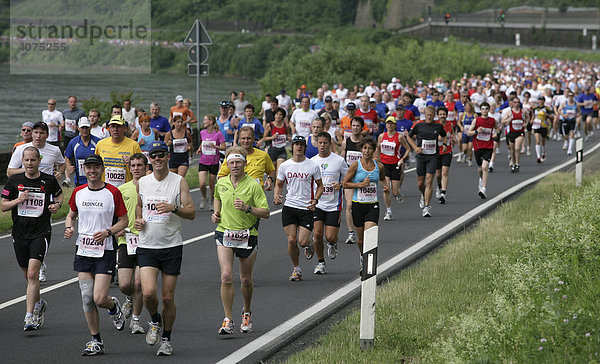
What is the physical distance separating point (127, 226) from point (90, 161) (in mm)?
834

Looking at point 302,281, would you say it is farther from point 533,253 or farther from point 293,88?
point 293,88

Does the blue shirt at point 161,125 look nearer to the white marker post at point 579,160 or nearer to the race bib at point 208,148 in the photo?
the race bib at point 208,148

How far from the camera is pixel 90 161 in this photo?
8.55 m

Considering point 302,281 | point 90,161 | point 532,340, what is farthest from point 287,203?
point 532,340

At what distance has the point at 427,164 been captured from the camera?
58.0 feet

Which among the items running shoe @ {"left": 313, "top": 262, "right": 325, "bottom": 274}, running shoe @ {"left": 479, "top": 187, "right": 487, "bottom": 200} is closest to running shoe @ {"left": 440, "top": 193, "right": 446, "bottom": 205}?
running shoe @ {"left": 479, "top": 187, "right": 487, "bottom": 200}

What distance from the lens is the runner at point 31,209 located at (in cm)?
959

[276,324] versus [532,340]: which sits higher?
[532,340]

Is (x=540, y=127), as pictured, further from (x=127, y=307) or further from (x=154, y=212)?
(x=154, y=212)

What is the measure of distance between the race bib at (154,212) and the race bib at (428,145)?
380 inches

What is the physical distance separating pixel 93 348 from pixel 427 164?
10.3m

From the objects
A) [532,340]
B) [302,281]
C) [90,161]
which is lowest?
[302,281]

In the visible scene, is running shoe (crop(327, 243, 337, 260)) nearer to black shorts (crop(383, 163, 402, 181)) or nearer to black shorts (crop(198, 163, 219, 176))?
black shorts (crop(383, 163, 402, 181))

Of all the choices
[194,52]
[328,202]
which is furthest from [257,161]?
[194,52]
